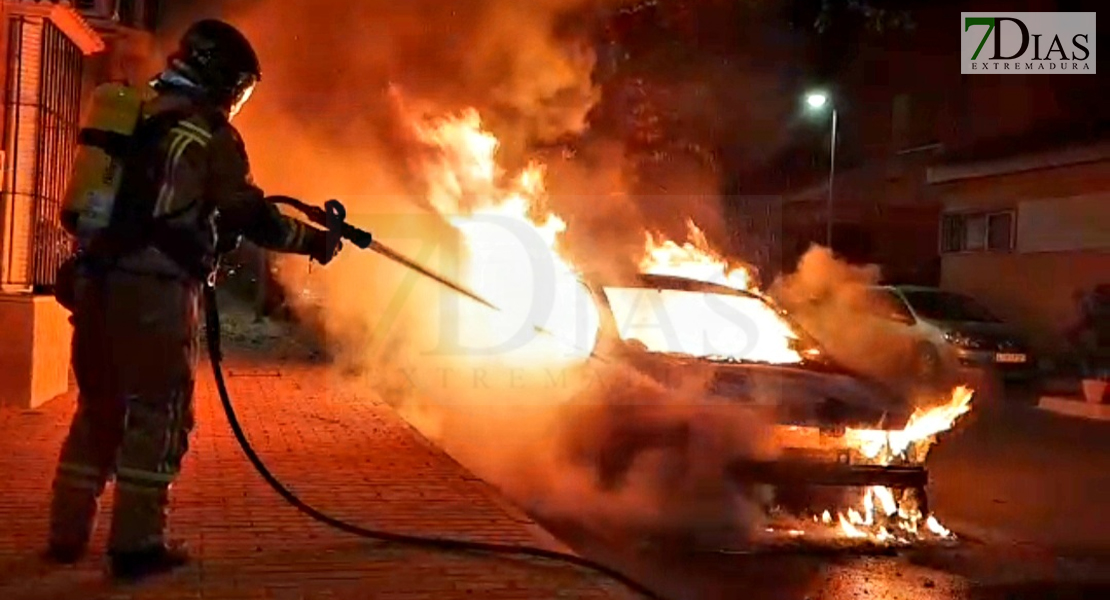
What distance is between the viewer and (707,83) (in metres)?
20.0

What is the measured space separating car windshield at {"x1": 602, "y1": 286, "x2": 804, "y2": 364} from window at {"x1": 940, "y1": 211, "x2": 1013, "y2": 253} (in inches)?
575

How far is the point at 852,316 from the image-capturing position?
57.5ft

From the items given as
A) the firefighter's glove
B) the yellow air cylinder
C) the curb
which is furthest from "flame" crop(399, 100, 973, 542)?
the curb

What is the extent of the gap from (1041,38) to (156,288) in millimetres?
21506

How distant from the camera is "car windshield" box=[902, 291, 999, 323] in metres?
17.9

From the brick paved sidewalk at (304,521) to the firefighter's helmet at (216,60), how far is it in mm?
1788

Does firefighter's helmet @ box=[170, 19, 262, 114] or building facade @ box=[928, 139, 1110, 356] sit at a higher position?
building facade @ box=[928, 139, 1110, 356]

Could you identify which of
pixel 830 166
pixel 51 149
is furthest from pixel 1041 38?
pixel 51 149

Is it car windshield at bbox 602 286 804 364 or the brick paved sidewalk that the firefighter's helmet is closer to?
the brick paved sidewalk

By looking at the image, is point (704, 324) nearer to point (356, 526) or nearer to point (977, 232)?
point (356, 526)

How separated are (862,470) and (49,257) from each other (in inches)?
255

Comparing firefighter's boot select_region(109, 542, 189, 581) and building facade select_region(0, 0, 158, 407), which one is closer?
firefighter's boot select_region(109, 542, 189, 581)

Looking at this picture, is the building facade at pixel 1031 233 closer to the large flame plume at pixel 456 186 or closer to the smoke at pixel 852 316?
the smoke at pixel 852 316

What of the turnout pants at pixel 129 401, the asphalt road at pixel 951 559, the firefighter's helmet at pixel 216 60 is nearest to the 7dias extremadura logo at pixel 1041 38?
the asphalt road at pixel 951 559
